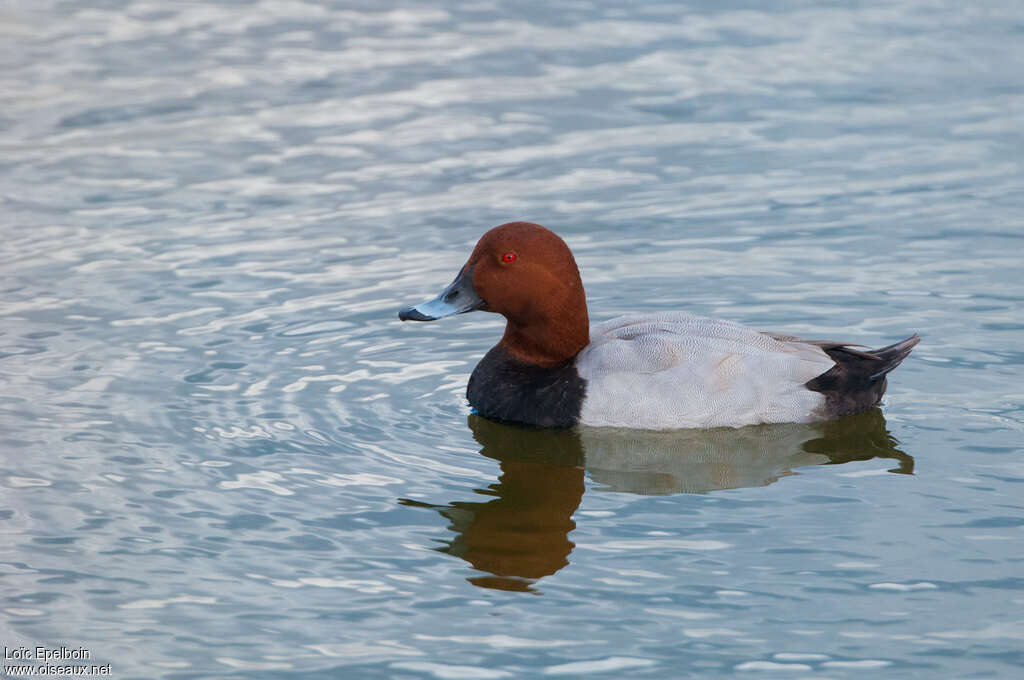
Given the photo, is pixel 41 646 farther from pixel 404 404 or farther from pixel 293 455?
Answer: pixel 404 404

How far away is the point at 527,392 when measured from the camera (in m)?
8.23

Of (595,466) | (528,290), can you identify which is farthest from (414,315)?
(595,466)

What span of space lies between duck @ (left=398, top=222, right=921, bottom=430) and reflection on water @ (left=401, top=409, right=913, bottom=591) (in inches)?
3.1

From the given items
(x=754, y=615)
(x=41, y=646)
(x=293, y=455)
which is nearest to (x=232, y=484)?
(x=293, y=455)

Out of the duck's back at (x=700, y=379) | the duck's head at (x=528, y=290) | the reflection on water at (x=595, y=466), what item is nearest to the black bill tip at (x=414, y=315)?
the duck's head at (x=528, y=290)

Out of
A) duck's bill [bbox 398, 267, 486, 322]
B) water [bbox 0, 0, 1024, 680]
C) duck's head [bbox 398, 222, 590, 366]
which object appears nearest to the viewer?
water [bbox 0, 0, 1024, 680]

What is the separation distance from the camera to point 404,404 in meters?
8.41

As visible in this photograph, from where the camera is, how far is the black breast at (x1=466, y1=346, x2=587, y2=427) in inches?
319

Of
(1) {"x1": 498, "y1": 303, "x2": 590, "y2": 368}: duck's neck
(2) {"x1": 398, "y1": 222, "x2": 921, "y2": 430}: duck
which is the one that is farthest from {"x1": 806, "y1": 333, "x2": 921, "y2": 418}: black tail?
(1) {"x1": 498, "y1": 303, "x2": 590, "y2": 368}: duck's neck

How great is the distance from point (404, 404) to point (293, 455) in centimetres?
90

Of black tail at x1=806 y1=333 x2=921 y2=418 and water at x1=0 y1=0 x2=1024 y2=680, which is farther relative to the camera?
black tail at x1=806 y1=333 x2=921 y2=418

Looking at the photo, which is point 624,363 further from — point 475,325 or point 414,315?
point 475,325

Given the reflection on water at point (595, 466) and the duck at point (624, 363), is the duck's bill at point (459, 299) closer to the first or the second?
the duck at point (624, 363)

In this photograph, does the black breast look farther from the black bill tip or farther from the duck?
the black bill tip
